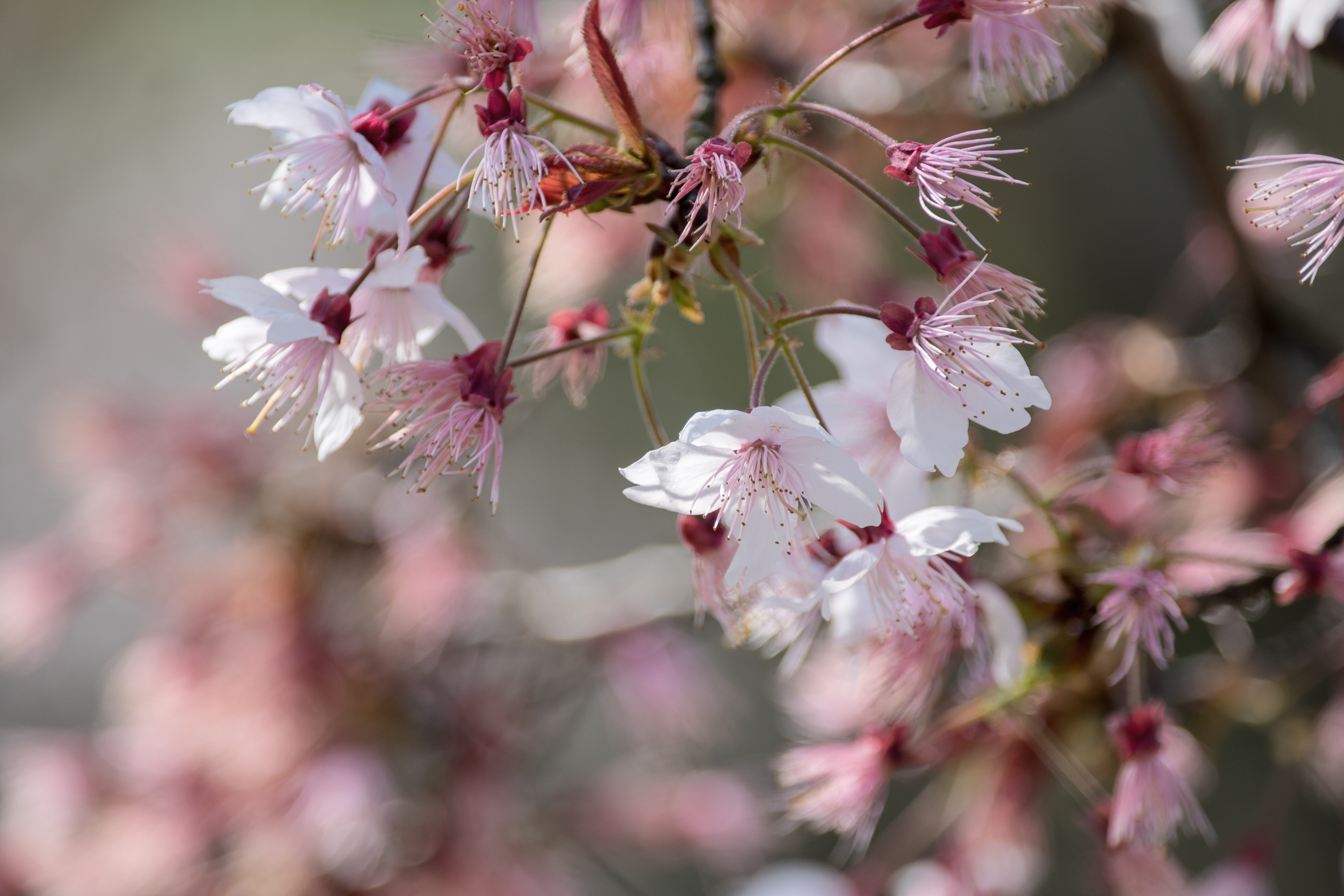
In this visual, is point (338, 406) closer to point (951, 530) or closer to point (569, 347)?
point (569, 347)

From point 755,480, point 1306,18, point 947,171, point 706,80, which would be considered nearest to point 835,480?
point 755,480

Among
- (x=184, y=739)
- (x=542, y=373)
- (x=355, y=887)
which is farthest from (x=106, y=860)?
(x=542, y=373)

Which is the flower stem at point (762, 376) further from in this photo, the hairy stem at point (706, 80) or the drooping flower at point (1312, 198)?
the drooping flower at point (1312, 198)

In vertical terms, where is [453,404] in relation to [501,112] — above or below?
below

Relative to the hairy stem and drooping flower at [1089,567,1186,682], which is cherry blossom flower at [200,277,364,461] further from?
drooping flower at [1089,567,1186,682]

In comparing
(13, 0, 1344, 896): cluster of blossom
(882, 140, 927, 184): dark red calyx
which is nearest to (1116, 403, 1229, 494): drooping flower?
(13, 0, 1344, 896): cluster of blossom
